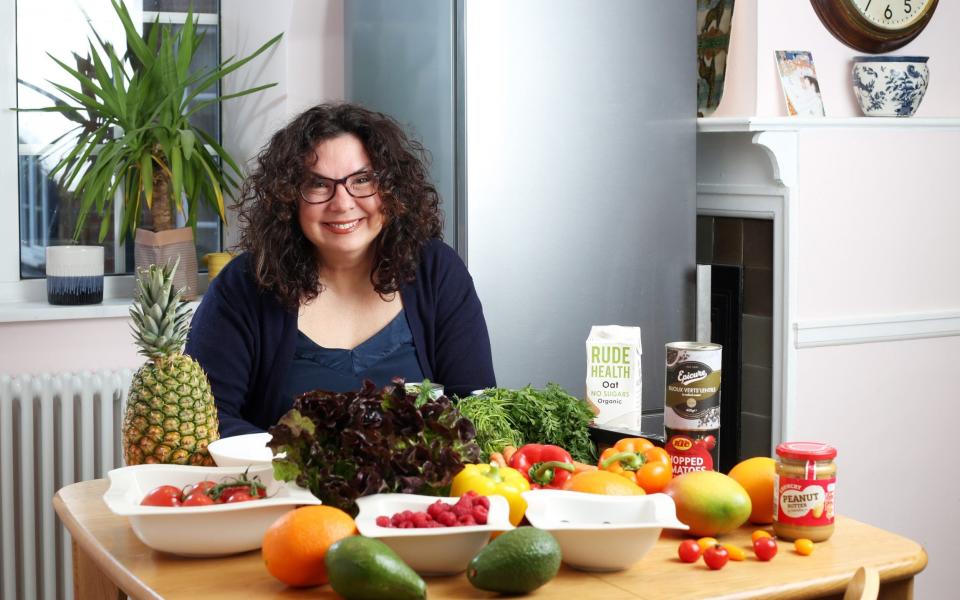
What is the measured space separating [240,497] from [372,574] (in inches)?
11.5

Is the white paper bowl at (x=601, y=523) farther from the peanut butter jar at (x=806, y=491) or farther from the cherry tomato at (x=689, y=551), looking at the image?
the peanut butter jar at (x=806, y=491)

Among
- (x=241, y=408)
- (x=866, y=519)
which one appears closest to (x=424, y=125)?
(x=241, y=408)

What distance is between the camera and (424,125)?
9.52 ft

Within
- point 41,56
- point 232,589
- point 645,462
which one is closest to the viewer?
point 232,589

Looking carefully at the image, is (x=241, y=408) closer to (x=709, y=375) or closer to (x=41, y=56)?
(x=709, y=375)

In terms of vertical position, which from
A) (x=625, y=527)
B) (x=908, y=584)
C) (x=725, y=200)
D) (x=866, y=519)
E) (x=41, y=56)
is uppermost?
(x=41, y=56)

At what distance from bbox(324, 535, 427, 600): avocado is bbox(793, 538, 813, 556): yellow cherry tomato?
49 cm

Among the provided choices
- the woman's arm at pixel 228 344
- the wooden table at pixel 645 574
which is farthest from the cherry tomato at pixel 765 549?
the woman's arm at pixel 228 344

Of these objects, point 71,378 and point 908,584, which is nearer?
point 908,584

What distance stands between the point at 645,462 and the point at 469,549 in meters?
0.39

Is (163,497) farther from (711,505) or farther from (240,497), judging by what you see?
(711,505)

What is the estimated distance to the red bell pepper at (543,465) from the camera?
1541mm

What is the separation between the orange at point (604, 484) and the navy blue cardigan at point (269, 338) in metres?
0.83

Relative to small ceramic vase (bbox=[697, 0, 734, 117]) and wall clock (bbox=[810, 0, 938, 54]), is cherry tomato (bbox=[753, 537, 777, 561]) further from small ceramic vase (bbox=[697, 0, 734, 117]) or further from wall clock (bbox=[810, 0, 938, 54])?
wall clock (bbox=[810, 0, 938, 54])
